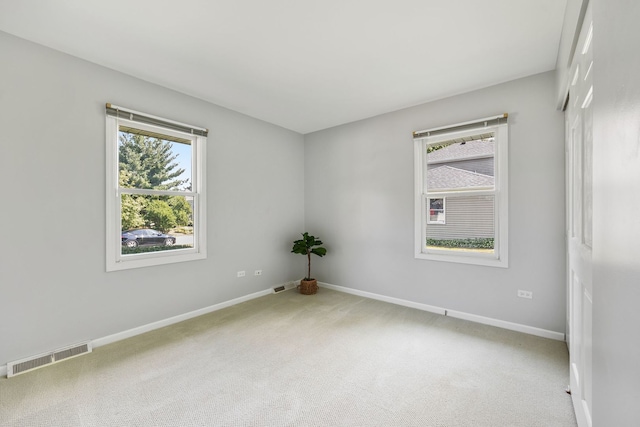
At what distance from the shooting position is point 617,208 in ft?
2.01

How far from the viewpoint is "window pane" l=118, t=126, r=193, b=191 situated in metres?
2.87

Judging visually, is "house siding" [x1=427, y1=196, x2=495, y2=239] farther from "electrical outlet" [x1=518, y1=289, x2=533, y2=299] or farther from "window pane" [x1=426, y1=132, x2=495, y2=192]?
"electrical outlet" [x1=518, y1=289, x2=533, y2=299]

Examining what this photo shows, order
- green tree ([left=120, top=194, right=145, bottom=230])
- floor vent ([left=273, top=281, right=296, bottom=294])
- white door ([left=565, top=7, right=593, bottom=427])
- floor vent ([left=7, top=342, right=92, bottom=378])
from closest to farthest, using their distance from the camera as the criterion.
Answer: white door ([left=565, top=7, right=593, bottom=427]) → floor vent ([left=7, top=342, right=92, bottom=378]) → green tree ([left=120, top=194, right=145, bottom=230]) → floor vent ([left=273, top=281, right=296, bottom=294])

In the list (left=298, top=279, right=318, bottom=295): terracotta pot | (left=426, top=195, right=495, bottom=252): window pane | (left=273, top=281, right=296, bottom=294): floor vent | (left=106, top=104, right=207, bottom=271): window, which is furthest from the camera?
(left=273, top=281, right=296, bottom=294): floor vent

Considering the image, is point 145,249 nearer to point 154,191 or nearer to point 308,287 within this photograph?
point 154,191

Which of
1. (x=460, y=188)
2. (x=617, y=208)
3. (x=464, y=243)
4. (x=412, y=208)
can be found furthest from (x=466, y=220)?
(x=617, y=208)

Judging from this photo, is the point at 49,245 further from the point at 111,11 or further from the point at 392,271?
the point at 392,271

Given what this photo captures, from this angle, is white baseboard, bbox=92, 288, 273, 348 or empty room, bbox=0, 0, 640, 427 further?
white baseboard, bbox=92, 288, 273, 348

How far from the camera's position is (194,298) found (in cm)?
338

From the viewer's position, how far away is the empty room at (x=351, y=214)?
169 cm

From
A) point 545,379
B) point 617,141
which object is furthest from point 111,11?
point 545,379

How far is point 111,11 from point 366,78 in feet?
7.19

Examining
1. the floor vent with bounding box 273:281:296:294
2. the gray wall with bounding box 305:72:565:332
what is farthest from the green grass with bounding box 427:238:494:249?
the floor vent with bounding box 273:281:296:294

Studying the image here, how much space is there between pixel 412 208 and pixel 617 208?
122 inches
